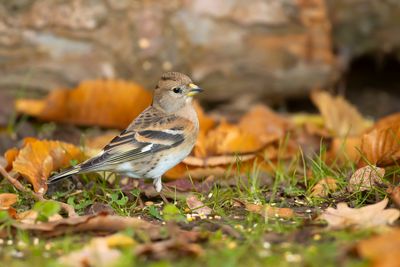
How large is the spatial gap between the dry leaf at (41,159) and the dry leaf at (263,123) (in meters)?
2.16

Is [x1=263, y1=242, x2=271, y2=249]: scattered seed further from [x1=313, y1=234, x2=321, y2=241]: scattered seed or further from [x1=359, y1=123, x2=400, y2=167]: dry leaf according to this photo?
[x1=359, y1=123, x2=400, y2=167]: dry leaf

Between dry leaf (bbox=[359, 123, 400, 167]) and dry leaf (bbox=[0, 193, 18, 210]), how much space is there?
2.57 meters

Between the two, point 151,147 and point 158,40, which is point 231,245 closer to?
point 151,147

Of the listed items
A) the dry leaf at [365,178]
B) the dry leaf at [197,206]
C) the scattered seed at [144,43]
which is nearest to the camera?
the dry leaf at [197,206]

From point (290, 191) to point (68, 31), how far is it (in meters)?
3.54

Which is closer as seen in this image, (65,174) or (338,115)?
(65,174)

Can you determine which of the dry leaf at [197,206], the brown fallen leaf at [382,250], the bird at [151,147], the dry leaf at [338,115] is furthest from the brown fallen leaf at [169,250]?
the dry leaf at [338,115]

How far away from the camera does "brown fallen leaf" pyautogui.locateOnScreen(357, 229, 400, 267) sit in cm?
358

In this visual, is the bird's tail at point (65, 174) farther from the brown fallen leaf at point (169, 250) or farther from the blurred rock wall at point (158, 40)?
the blurred rock wall at point (158, 40)

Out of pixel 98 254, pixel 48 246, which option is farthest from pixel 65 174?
pixel 98 254

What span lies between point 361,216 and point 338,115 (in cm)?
358

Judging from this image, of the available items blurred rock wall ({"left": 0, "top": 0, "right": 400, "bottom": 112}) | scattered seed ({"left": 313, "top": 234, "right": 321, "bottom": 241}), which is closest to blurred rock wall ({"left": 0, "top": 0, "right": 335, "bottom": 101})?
blurred rock wall ({"left": 0, "top": 0, "right": 400, "bottom": 112})

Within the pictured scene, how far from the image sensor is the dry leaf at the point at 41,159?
19.2 ft

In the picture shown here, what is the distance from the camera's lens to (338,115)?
317 inches
